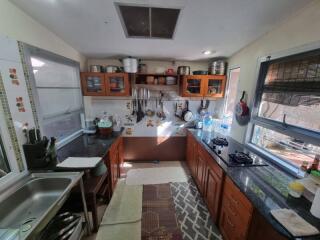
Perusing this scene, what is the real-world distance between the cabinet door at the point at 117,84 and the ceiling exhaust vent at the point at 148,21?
2.70 ft

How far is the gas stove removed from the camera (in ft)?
4.90

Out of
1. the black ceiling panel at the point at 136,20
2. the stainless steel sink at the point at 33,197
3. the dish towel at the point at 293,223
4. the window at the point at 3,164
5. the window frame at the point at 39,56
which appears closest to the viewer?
the dish towel at the point at 293,223

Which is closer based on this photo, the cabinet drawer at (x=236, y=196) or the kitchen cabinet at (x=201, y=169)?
the cabinet drawer at (x=236, y=196)

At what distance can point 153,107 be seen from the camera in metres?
2.93

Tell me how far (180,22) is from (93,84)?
69.7 inches

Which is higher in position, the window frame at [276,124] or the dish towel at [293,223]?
the window frame at [276,124]

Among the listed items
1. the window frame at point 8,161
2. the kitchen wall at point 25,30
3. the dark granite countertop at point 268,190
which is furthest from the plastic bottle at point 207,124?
the window frame at point 8,161

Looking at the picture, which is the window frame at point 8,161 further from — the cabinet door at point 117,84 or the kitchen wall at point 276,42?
the kitchen wall at point 276,42

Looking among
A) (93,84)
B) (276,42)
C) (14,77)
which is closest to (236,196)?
(276,42)

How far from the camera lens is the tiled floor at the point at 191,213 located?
5.14 feet

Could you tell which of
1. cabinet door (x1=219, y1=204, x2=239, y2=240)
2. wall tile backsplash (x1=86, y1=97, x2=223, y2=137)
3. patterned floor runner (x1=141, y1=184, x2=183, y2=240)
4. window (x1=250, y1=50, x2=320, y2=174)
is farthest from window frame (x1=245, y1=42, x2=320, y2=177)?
patterned floor runner (x1=141, y1=184, x2=183, y2=240)

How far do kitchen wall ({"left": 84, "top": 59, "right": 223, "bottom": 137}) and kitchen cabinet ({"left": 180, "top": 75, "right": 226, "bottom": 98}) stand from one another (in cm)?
30

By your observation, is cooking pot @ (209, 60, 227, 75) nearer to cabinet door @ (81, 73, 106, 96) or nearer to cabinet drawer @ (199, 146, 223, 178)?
cabinet drawer @ (199, 146, 223, 178)

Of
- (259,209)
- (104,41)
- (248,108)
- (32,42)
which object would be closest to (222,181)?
(259,209)
